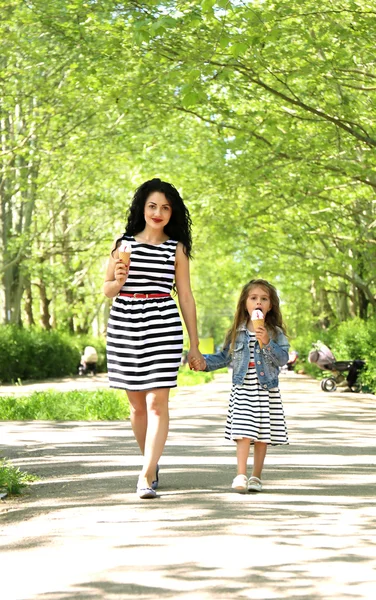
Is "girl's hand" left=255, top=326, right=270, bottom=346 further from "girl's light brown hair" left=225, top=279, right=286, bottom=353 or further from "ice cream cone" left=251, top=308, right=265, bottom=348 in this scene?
"girl's light brown hair" left=225, top=279, right=286, bottom=353

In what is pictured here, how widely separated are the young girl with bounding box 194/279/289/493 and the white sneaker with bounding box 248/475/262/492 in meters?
0.01

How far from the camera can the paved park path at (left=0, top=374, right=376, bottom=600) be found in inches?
181

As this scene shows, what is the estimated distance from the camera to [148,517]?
629 cm

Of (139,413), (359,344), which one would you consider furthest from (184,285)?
(359,344)

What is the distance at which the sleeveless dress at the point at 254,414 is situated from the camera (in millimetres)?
7684

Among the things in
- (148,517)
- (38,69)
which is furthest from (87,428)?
(38,69)

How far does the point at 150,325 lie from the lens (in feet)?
24.0

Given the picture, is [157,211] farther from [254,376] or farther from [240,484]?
[240,484]

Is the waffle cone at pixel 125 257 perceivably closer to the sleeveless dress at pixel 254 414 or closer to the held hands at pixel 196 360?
the held hands at pixel 196 360

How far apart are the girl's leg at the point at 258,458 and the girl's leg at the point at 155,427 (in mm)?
772

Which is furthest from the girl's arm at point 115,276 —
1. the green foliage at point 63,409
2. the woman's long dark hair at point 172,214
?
the green foliage at point 63,409

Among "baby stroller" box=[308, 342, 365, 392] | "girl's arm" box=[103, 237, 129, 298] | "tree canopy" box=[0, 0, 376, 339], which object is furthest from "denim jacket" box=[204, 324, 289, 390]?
"baby stroller" box=[308, 342, 365, 392]

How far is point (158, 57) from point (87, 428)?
661 centimetres

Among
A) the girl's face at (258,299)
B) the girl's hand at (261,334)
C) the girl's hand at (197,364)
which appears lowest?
the girl's hand at (197,364)
